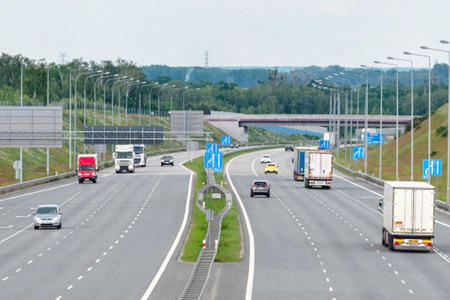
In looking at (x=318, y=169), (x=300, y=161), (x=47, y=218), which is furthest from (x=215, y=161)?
(x=47, y=218)

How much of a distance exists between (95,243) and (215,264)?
11.0 meters

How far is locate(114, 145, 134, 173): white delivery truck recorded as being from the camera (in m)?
138

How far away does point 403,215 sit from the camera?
56500 mm

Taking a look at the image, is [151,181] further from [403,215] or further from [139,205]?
[403,215]

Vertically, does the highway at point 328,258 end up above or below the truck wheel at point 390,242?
below

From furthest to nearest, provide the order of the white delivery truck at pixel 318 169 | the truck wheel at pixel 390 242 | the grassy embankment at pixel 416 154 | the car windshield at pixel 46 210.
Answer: the grassy embankment at pixel 416 154
the white delivery truck at pixel 318 169
the car windshield at pixel 46 210
the truck wheel at pixel 390 242

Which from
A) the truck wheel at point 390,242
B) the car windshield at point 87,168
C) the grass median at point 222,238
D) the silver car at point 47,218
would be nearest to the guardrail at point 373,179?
the grass median at point 222,238

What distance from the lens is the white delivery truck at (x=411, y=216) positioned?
56344 mm

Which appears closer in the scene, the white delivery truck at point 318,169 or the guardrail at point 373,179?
the guardrail at point 373,179

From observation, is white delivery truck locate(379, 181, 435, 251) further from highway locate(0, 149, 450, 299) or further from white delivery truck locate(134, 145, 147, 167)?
white delivery truck locate(134, 145, 147, 167)

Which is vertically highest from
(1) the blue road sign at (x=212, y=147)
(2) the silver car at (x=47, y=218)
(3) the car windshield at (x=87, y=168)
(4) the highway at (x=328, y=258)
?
(1) the blue road sign at (x=212, y=147)

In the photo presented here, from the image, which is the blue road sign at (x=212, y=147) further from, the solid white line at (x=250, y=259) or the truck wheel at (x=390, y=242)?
the truck wheel at (x=390, y=242)

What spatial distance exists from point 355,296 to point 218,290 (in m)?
5.14

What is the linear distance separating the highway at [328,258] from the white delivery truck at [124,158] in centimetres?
4389
